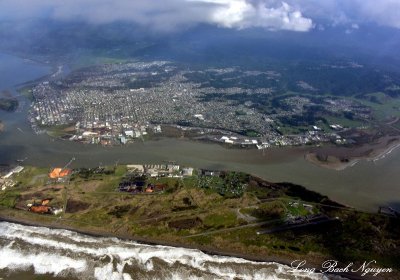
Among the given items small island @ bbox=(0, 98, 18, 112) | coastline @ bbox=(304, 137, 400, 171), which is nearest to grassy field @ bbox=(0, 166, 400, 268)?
coastline @ bbox=(304, 137, 400, 171)

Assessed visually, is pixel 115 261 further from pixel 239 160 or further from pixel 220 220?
pixel 239 160

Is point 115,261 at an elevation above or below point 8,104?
below

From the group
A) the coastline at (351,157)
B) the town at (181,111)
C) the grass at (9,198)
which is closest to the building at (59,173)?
the grass at (9,198)

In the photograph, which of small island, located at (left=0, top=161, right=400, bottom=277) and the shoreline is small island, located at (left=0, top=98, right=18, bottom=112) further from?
the shoreline

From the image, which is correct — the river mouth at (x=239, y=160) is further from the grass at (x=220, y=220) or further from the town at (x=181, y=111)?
the grass at (x=220, y=220)

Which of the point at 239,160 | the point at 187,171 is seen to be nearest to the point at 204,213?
the point at 187,171
